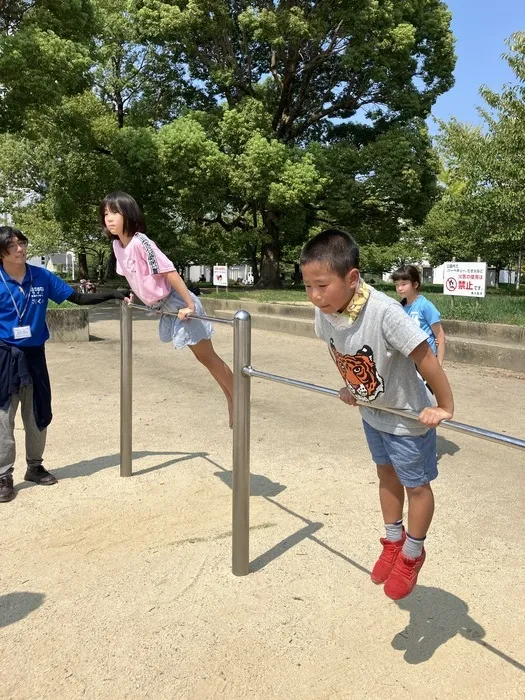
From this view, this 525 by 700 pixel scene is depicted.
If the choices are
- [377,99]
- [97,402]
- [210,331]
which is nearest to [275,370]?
[97,402]

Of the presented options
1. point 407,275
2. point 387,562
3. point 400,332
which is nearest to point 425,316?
point 407,275

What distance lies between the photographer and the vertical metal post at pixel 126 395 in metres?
3.68

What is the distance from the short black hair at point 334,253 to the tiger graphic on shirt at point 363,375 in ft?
0.86

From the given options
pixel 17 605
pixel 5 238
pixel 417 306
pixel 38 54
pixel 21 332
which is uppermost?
pixel 38 54

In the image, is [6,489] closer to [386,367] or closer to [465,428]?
[386,367]

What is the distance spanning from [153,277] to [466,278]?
794 cm

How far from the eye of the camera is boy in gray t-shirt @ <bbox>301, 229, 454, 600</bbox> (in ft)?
5.92

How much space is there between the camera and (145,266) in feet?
10.8

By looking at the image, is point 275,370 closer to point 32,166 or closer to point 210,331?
point 210,331

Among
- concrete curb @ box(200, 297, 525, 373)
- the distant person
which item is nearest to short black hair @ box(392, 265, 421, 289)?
the distant person

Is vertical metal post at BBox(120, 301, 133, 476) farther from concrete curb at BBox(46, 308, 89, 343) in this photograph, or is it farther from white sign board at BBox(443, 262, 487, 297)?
white sign board at BBox(443, 262, 487, 297)

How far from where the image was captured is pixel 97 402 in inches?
227

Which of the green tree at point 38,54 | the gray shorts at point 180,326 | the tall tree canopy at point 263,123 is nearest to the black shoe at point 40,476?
the gray shorts at point 180,326

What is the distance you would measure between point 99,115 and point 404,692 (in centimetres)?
2466
